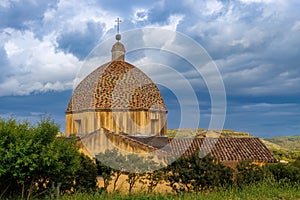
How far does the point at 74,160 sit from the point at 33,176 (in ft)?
4.69

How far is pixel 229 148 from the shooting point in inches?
1264

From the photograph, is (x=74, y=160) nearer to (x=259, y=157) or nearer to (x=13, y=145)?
(x=13, y=145)

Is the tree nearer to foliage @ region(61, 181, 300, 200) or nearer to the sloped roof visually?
foliage @ region(61, 181, 300, 200)

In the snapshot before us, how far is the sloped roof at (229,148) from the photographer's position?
30.2 metres

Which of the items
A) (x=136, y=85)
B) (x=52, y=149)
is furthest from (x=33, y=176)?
(x=136, y=85)

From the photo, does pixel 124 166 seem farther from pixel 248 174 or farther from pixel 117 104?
Result: pixel 117 104

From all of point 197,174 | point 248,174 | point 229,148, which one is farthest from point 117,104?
point 229,148

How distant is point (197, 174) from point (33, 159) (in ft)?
20.2

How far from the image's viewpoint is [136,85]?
2614cm

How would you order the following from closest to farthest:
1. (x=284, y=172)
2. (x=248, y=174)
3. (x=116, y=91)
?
(x=248, y=174)
(x=284, y=172)
(x=116, y=91)

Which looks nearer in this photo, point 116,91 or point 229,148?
point 116,91

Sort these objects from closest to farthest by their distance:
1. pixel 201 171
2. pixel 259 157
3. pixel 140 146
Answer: pixel 201 171 → pixel 140 146 → pixel 259 157

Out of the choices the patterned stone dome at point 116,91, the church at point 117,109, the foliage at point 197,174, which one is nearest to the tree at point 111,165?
the foliage at point 197,174

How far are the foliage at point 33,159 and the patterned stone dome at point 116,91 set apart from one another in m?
10.8
